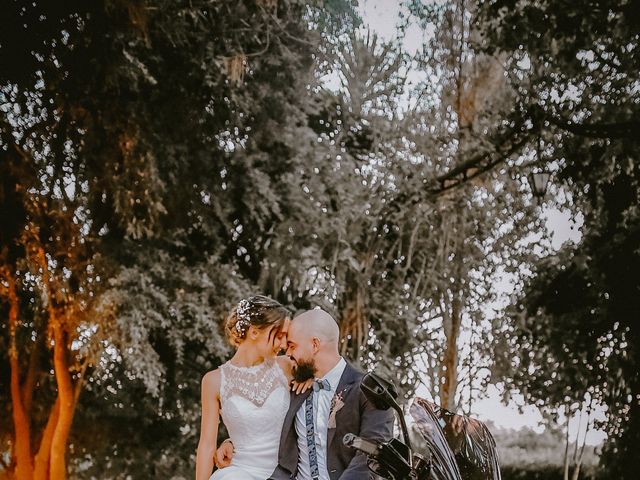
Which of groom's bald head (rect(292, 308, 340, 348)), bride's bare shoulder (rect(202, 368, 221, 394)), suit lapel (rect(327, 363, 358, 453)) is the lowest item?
suit lapel (rect(327, 363, 358, 453))

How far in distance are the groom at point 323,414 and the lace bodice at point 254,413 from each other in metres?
0.65

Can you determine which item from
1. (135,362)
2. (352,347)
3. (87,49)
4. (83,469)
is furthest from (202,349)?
(87,49)

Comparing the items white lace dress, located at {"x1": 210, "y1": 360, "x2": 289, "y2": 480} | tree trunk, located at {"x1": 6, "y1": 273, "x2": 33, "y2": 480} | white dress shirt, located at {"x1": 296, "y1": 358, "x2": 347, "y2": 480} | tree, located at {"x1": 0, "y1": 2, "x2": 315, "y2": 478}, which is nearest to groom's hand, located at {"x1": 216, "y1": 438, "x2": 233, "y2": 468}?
white lace dress, located at {"x1": 210, "y1": 360, "x2": 289, "y2": 480}

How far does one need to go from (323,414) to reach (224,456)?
0.97 metres

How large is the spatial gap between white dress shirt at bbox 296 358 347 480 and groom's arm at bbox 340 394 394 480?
16 cm

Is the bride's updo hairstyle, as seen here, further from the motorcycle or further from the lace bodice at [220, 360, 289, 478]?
the motorcycle

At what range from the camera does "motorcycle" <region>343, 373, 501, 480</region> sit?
7.57 ft

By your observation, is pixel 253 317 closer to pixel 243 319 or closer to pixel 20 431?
pixel 243 319

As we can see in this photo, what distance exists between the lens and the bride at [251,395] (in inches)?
153

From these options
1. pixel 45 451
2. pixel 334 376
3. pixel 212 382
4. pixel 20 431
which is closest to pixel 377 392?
pixel 334 376

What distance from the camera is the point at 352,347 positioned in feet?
51.8

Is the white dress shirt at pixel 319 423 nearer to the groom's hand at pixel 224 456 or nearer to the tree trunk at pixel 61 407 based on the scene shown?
the groom's hand at pixel 224 456

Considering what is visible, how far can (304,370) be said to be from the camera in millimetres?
3260

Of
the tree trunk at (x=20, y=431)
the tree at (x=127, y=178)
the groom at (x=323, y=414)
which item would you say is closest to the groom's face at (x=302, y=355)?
the groom at (x=323, y=414)
